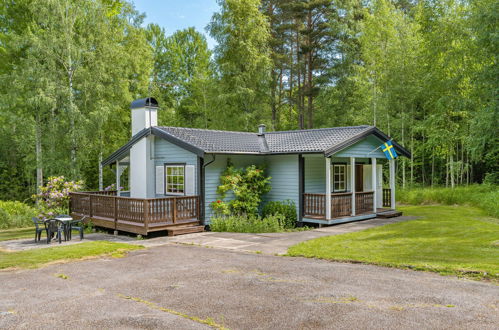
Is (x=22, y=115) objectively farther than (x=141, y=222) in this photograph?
Yes

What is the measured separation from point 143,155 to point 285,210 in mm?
5394

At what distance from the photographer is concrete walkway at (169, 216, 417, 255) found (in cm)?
956

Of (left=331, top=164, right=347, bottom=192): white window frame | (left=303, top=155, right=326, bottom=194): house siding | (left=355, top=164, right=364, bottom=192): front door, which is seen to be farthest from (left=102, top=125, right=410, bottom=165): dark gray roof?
(left=355, top=164, right=364, bottom=192): front door

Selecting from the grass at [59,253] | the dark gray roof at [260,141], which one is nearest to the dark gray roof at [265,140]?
the dark gray roof at [260,141]

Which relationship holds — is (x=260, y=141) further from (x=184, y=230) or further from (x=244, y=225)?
(x=184, y=230)

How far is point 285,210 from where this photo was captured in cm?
1369

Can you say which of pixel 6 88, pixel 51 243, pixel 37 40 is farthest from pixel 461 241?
pixel 6 88

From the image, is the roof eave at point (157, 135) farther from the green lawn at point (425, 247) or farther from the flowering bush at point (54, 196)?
the green lawn at point (425, 247)

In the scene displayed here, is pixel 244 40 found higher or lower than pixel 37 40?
higher

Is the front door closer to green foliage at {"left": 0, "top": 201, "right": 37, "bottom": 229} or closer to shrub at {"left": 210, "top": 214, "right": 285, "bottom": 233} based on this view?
shrub at {"left": 210, "top": 214, "right": 285, "bottom": 233}

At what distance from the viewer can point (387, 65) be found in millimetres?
22406

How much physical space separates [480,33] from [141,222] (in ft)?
44.4

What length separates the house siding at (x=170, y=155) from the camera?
13.0 m

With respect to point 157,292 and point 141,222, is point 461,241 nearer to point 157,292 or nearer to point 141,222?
point 157,292
